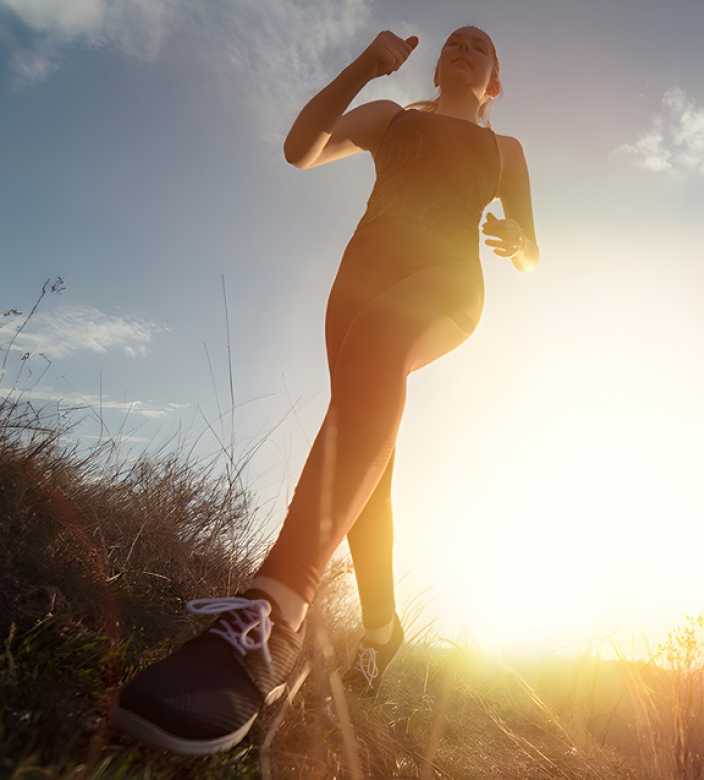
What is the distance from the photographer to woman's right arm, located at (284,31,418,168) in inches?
78.7

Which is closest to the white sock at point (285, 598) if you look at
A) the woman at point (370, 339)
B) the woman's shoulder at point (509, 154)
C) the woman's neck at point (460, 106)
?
the woman at point (370, 339)

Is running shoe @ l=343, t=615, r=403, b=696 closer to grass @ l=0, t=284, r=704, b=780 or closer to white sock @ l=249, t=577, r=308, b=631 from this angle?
grass @ l=0, t=284, r=704, b=780

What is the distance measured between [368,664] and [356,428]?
3.21 ft

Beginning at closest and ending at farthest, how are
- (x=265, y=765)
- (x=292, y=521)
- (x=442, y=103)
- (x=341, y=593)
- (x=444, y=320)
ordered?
(x=265, y=765) → (x=292, y=521) → (x=444, y=320) → (x=442, y=103) → (x=341, y=593)

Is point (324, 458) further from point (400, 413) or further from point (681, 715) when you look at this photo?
point (681, 715)

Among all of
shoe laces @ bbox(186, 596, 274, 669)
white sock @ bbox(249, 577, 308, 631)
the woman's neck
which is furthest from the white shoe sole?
the woman's neck

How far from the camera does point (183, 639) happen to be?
1805mm

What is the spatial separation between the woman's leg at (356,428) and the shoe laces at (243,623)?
9 centimetres

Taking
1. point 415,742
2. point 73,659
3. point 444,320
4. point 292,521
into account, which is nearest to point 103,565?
point 73,659

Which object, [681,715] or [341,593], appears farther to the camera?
[341,593]

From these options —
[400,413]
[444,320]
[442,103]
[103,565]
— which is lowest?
[103,565]

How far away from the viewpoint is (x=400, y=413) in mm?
1661

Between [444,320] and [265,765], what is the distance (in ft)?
3.94

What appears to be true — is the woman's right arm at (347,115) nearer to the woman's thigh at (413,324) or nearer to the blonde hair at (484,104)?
the blonde hair at (484,104)
